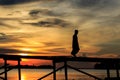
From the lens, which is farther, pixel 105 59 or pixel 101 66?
pixel 101 66

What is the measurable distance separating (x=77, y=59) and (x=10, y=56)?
159 inches

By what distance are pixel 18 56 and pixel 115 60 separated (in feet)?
19.9

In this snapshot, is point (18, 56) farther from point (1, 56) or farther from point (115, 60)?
point (115, 60)

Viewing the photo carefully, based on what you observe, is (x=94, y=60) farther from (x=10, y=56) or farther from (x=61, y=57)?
(x=10, y=56)

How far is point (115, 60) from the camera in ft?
66.8

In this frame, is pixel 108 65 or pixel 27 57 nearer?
pixel 27 57

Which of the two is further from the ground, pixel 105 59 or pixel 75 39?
pixel 75 39

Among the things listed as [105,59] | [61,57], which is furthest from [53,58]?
[105,59]

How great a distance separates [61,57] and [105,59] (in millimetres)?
2779

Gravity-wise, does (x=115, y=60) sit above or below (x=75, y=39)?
below

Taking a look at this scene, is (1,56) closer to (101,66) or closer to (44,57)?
(44,57)

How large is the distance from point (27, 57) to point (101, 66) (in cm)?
535

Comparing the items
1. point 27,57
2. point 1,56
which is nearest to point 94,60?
point 27,57

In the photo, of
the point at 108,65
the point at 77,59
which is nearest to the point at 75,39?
the point at 77,59
